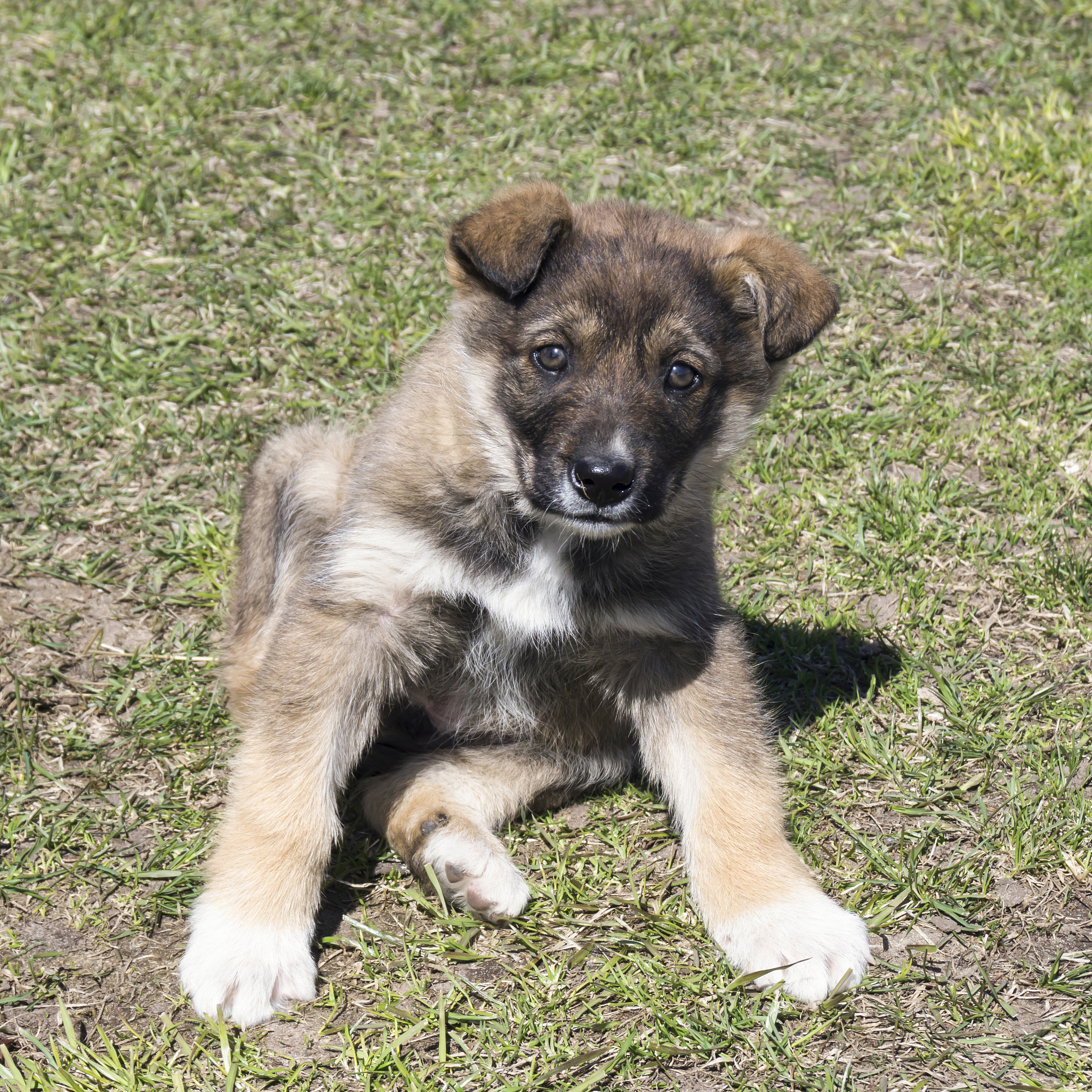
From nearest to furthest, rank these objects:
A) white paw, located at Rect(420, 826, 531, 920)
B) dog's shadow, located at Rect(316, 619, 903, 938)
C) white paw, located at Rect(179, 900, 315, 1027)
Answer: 1. white paw, located at Rect(179, 900, 315, 1027)
2. white paw, located at Rect(420, 826, 531, 920)
3. dog's shadow, located at Rect(316, 619, 903, 938)

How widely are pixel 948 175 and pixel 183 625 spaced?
4710 mm

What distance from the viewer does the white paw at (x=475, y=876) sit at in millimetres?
3590

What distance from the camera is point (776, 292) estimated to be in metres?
3.59

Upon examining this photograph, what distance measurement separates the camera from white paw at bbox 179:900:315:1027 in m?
3.24

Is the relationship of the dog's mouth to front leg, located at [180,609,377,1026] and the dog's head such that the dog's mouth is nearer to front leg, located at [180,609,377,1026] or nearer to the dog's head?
the dog's head

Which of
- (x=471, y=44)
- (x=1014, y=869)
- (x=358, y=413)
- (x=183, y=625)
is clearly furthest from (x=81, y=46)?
(x=1014, y=869)

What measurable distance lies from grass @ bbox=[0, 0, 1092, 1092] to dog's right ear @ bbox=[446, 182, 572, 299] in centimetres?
174

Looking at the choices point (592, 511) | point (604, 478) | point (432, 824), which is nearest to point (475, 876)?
point (432, 824)

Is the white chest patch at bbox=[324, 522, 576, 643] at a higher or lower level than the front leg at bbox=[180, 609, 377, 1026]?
higher

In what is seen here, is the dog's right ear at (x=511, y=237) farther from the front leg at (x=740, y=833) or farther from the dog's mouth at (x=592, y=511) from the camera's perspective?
the front leg at (x=740, y=833)

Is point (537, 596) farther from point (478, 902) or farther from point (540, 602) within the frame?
point (478, 902)

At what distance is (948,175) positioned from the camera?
6777 millimetres

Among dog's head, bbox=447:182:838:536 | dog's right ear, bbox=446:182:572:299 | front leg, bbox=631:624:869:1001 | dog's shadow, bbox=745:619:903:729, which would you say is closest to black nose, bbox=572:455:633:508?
dog's head, bbox=447:182:838:536

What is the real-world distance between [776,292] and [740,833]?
157 centimetres
